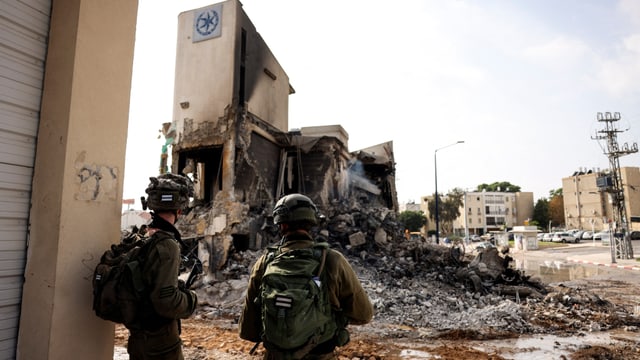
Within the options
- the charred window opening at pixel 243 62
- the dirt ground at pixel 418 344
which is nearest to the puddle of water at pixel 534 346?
the dirt ground at pixel 418 344

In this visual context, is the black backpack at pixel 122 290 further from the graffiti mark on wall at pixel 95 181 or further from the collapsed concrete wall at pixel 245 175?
the collapsed concrete wall at pixel 245 175

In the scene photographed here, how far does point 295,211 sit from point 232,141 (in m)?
8.36

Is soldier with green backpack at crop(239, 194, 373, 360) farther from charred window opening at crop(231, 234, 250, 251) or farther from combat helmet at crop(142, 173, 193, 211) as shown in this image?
charred window opening at crop(231, 234, 250, 251)

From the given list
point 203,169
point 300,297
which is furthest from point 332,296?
point 203,169

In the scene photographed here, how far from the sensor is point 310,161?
13125 mm

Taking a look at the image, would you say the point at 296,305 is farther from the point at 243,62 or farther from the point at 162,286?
the point at 243,62

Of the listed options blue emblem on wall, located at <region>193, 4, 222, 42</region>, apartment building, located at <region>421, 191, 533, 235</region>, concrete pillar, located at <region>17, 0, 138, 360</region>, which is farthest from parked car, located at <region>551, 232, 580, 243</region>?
concrete pillar, located at <region>17, 0, 138, 360</region>

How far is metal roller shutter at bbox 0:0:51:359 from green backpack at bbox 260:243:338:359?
54.9 inches

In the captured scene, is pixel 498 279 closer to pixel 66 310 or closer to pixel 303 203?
pixel 303 203

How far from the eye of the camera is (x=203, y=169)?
38.5 feet

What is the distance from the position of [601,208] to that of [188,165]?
52531 millimetres

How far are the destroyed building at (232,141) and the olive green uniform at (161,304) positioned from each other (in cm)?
729

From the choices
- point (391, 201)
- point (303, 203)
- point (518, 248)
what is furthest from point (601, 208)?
point (303, 203)

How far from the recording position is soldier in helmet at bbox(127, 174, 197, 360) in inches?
76.8
